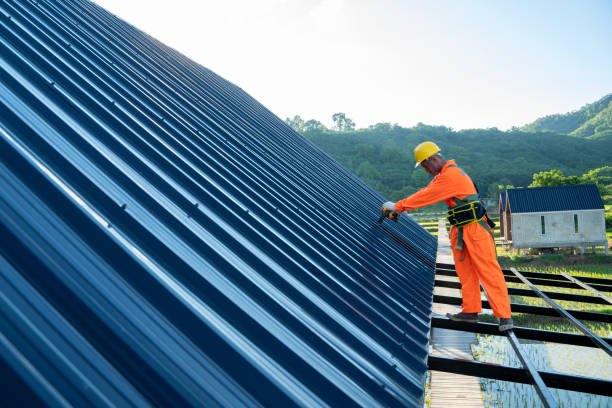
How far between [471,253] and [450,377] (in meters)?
3.34

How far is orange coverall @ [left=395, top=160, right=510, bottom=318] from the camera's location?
410cm

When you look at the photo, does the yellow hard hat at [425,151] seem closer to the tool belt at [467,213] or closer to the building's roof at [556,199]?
the tool belt at [467,213]

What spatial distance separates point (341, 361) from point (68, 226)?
1.53m

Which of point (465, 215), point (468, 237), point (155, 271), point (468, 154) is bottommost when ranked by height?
point (155, 271)

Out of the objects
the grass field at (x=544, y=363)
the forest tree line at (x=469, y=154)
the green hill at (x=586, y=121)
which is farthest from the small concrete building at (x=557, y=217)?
the green hill at (x=586, y=121)

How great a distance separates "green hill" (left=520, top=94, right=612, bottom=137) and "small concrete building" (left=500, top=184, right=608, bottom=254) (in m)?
148

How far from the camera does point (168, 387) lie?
1.25 metres

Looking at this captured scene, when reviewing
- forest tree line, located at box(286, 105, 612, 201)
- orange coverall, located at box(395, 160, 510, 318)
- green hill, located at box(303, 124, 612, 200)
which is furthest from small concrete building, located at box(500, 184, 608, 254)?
green hill, located at box(303, 124, 612, 200)

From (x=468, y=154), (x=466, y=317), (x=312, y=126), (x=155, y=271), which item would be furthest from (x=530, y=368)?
(x=312, y=126)

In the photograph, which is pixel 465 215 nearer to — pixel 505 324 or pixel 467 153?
pixel 505 324

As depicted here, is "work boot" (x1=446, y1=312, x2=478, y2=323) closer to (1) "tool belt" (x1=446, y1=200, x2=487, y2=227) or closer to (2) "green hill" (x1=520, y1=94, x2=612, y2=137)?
(1) "tool belt" (x1=446, y1=200, x2=487, y2=227)

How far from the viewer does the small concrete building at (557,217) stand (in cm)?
3444

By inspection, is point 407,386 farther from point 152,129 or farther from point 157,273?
point 152,129

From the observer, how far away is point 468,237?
4.27 metres
